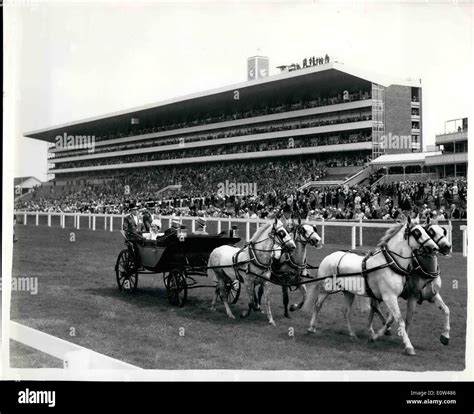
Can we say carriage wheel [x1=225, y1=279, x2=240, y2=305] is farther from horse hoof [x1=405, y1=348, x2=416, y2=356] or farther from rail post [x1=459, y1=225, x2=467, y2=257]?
rail post [x1=459, y1=225, x2=467, y2=257]

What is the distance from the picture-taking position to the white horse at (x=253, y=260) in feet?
26.8

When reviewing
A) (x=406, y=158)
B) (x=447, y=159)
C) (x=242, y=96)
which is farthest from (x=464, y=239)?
(x=242, y=96)

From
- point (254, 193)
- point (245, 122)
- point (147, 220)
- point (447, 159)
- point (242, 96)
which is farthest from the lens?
point (242, 96)

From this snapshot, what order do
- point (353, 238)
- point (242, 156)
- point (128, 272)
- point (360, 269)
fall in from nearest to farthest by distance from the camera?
point (360, 269)
point (128, 272)
point (353, 238)
point (242, 156)

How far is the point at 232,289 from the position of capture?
383 inches

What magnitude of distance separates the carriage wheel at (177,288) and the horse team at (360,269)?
545 millimetres

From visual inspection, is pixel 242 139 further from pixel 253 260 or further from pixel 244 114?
pixel 253 260

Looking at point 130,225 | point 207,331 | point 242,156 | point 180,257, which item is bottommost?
point 207,331

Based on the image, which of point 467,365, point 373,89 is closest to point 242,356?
point 467,365

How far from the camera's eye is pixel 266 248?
331 inches

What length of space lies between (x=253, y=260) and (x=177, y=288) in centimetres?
159

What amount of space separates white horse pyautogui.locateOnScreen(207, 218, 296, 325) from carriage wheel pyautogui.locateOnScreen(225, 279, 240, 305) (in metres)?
0.26

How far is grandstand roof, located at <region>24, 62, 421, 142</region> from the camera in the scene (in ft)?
44.9

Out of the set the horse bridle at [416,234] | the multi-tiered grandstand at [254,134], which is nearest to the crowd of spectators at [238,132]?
the multi-tiered grandstand at [254,134]
